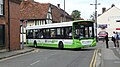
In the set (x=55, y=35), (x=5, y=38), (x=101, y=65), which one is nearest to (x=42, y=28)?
(x=55, y=35)

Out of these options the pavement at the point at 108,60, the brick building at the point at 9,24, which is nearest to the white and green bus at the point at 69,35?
the brick building at the point at 9,24

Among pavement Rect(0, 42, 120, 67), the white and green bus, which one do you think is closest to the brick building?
pavement Rect(0, 42, 120, 67)

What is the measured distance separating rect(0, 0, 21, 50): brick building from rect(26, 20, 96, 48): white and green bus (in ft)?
13.3

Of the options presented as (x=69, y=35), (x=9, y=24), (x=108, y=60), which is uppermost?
(x=9, y=24)

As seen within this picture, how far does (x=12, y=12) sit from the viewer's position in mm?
30719

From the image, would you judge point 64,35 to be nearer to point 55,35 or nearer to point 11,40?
point 55,35

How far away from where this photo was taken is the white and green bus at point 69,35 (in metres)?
30.5

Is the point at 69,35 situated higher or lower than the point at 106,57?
higher

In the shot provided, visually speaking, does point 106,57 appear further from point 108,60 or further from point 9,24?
point 9,24

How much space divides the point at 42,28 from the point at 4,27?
809 cm

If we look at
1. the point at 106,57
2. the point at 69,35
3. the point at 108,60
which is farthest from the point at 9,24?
the point at 108,60

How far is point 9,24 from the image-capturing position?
30.0m

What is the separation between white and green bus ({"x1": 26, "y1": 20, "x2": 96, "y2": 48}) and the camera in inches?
1201

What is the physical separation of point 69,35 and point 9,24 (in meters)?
5.63
